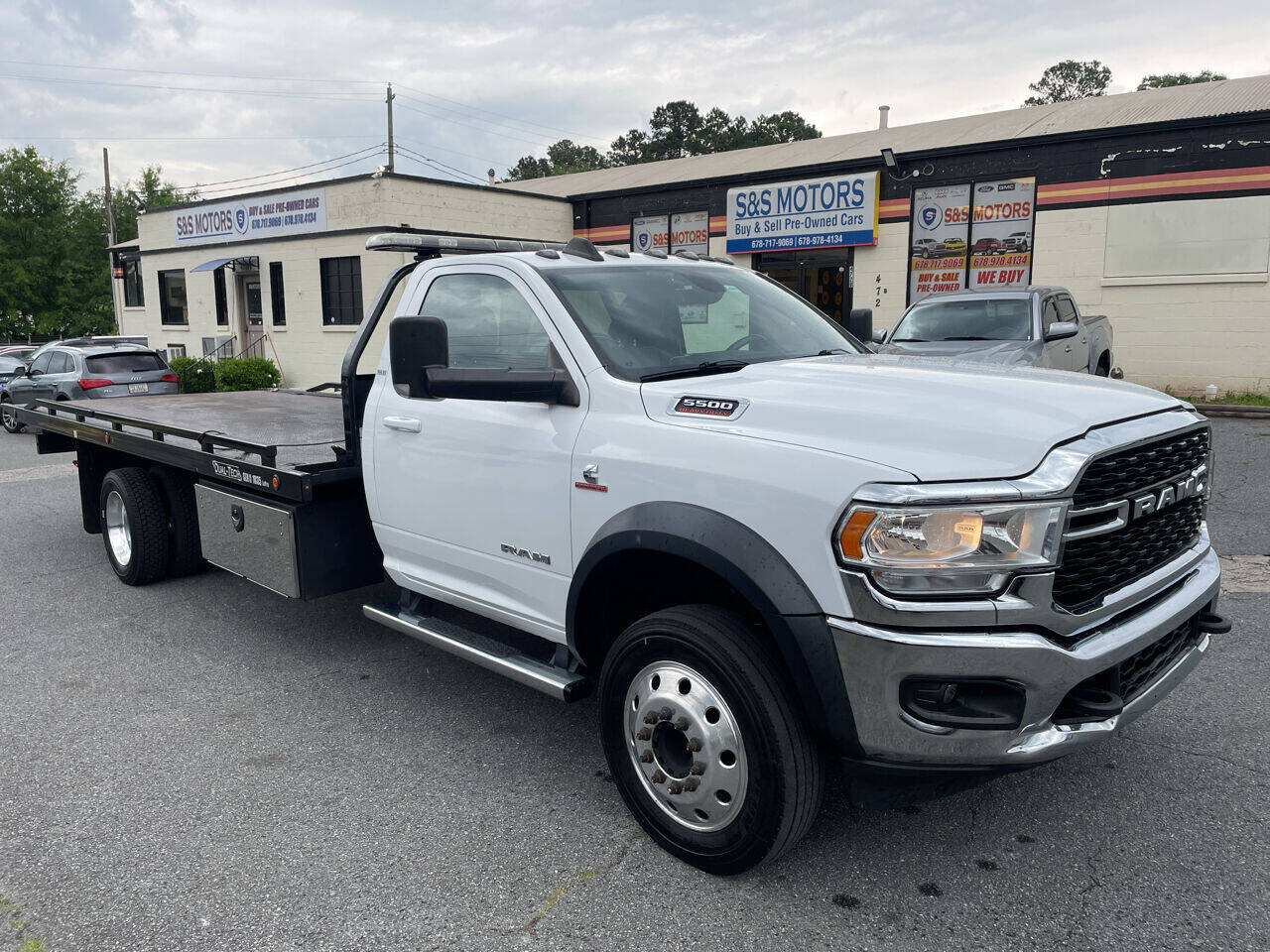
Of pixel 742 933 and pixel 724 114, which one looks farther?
pixel 724 114

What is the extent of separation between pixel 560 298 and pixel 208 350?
27156 mm

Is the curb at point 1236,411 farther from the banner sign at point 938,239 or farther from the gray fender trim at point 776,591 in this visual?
the gray fender trim at point 776,591

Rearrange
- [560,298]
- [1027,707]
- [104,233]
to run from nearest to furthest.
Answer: [1027,707]
[560,298]
[104,233]

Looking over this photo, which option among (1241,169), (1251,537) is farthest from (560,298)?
(1241,169)

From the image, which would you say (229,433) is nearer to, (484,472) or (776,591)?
(484,472)

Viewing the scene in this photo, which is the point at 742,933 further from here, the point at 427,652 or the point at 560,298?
the point at 427,652

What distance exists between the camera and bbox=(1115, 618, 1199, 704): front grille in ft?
9.12

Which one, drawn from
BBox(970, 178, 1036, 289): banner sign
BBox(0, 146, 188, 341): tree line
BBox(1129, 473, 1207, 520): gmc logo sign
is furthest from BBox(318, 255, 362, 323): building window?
BBox(0, 146, 188, 341): tree line

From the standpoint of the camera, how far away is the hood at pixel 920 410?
252cm

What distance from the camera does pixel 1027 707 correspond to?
247 cm

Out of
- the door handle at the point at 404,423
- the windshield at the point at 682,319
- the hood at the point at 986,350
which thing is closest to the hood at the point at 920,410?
the windshield at the point at 682,319

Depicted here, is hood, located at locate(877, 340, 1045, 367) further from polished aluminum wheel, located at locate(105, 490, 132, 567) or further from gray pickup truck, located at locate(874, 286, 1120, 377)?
polished aluminum wheel, located at locate(105, 490, 132, 567)

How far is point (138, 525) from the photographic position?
614 centimetres

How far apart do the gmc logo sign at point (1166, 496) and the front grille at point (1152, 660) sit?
40 centimetres
